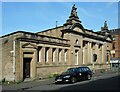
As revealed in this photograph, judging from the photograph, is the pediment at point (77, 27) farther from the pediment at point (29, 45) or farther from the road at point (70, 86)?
the road at point (70, 86)

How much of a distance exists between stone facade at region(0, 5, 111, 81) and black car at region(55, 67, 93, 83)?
15.5 ft

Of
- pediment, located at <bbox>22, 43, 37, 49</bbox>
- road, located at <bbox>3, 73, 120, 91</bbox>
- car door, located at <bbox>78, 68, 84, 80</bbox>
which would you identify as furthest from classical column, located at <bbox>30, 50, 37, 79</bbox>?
car door, located at <bbox>78, 68, 84, 80</bbox>

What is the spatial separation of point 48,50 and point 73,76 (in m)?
8.18

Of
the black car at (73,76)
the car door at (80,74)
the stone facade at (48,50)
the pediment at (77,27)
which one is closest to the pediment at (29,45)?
the stone facade at (48,50)

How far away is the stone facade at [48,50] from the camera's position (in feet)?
85.1

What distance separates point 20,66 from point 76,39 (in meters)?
13.7

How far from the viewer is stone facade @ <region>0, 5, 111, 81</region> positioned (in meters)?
26.0

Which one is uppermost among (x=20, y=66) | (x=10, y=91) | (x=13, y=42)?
(x=13, y=42)

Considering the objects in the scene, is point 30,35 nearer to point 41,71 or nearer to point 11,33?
point 11,33

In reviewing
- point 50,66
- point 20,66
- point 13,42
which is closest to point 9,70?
point 20,66

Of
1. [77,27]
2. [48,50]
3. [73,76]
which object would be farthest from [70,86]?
[77,27]

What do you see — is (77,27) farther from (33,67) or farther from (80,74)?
(80,74)

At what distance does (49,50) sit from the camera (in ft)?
102

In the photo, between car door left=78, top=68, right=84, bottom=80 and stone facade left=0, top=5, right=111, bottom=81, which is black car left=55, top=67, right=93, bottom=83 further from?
stone facade left=0, top=5, right=111, bottom=81
